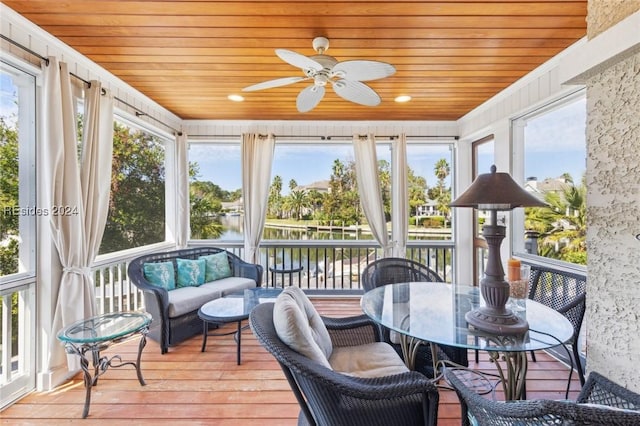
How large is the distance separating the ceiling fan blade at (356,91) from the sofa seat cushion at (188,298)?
2.41 meters

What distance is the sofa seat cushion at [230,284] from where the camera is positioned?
3271 mm

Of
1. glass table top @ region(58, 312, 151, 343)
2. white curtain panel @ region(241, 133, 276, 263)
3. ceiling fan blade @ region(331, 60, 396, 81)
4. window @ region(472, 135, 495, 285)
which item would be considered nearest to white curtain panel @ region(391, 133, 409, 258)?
window @ region(472, 135, 495, 285)

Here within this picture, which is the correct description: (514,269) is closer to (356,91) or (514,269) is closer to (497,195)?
(497,195)

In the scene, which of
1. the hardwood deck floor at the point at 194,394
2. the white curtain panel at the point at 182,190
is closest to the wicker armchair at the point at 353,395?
the hardwood deck floor at the point at 194,394

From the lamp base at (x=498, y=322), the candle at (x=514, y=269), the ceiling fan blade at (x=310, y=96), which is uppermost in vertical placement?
the ceiling fan blade at (x=310, y=96)

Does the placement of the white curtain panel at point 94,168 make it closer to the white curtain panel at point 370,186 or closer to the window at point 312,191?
the window at point 312,191

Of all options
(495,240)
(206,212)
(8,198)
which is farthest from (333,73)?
(206,212)

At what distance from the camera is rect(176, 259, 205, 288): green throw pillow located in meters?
3.31

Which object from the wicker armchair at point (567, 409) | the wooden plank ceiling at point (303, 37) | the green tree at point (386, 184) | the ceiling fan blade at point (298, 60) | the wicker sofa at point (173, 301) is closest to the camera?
the wicker armchair at point (567, 409)

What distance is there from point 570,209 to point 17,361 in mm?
4620

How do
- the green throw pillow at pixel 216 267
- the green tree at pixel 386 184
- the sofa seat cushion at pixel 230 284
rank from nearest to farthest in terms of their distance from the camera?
1. the sofa seat cushion at pixel 230 284
2. the green throw pillow at pixel 216 267
3. the green tree at pixel 386 184

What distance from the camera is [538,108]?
2.80 m

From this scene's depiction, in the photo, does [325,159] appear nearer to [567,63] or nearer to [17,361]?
[567,63]

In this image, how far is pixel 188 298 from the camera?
2.90 m
